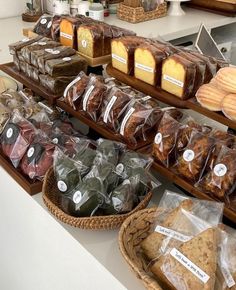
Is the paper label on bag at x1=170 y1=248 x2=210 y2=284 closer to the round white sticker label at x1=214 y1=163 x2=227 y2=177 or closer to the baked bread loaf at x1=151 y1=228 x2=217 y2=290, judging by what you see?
the baked bread loaf at x1=151 y1=228 x2=217 y2=290

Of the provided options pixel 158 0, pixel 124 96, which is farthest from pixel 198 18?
pixel 124 96

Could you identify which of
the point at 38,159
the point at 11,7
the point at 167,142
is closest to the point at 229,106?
the point at 167,142

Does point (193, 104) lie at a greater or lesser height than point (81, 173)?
greater

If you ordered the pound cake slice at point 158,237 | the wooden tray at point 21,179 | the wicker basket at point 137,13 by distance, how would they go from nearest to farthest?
the pound cake slice at point 158,237, the wooden tray at point 21,179, the wicker basket at point 137,13

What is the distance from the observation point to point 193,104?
1.10m

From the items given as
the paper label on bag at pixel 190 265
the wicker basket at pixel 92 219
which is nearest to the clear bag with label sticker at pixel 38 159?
the wicker basket at pixel 92 219

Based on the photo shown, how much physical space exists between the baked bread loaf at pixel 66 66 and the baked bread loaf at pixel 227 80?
51 centimetres

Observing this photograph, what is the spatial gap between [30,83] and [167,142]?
61 centimetres

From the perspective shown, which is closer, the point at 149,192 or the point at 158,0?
the point at 149,192

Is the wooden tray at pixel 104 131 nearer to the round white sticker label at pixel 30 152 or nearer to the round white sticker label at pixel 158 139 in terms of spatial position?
the round white sticker label at pixel 158 139

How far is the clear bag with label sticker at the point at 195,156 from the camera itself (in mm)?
968

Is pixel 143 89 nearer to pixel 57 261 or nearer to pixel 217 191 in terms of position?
pixel 217 191

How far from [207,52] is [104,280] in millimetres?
1108

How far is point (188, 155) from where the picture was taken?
983 mm
